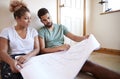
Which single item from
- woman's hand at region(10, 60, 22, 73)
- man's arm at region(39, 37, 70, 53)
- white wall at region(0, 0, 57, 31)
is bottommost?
woman's hand at region(10, 60, 22, 73)

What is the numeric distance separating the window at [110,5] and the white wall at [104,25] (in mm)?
103

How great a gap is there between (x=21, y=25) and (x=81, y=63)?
0.72 meters

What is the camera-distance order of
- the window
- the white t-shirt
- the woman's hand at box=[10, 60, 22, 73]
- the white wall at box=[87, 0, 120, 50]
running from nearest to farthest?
1. the woman's hand at box=[10, 60, 22, 73]
2. the white t-shirt
3. the white wall at box=[87, 0, 120, 50]
4. the window

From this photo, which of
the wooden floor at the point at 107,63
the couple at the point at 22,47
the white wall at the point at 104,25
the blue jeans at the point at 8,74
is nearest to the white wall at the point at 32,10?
the couple at the point at 22,47

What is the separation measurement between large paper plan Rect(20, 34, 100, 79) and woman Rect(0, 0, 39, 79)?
10 cm

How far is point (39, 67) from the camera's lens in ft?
5.01

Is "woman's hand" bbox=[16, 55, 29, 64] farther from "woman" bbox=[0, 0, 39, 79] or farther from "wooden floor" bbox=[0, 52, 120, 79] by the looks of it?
"wooden floor" bbox=[0, 52, 120, 79]

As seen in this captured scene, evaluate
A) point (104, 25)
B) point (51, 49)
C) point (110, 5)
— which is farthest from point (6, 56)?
point (110, 5)

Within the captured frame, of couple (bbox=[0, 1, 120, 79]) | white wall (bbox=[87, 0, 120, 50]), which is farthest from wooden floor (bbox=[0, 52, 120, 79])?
white wall (bbox=[87, 0, 120, 50])

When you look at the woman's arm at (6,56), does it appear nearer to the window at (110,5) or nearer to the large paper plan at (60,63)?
the large paper plan at (60,63)

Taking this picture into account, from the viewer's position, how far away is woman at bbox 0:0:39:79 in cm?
153

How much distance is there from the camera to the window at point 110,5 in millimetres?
3510

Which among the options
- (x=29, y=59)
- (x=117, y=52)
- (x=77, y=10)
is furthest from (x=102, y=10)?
(x=29, y=59)

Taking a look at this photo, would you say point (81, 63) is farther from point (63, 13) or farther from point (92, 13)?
point (92, 13)
